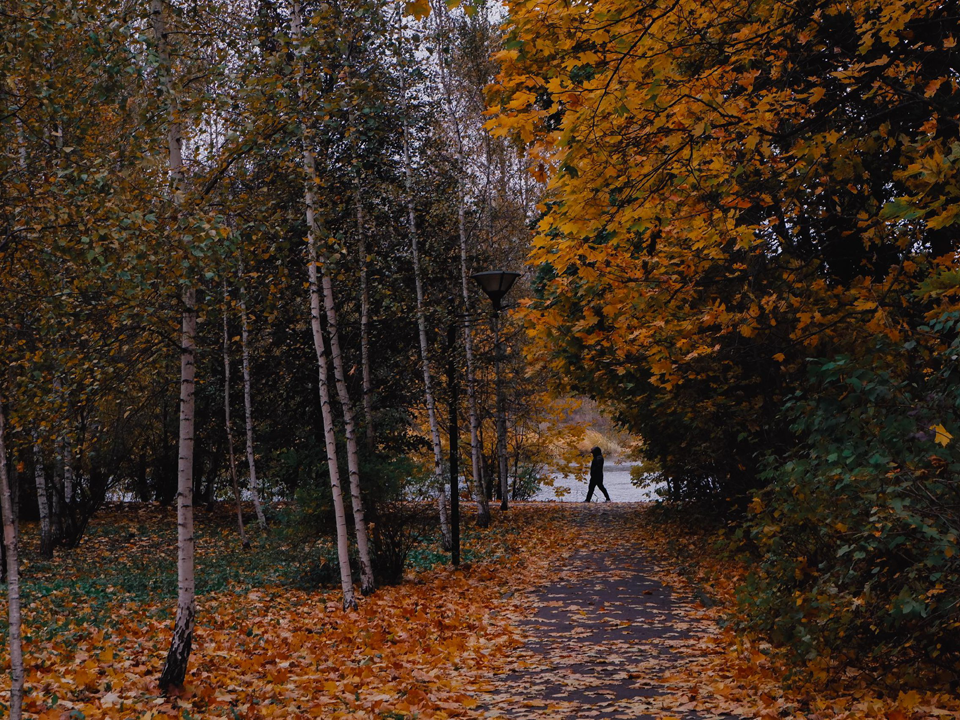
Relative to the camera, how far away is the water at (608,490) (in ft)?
125

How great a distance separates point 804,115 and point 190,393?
5626mm

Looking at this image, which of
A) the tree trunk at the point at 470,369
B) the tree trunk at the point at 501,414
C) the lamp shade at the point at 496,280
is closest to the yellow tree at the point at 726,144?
the lamp shade at the point at 496,280

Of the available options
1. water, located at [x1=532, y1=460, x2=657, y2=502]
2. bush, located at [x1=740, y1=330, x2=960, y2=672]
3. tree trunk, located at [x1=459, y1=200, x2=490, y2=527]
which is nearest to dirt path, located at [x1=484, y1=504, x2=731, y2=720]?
bush, located at [x1=740, y1=330, x2=960, y2=672]

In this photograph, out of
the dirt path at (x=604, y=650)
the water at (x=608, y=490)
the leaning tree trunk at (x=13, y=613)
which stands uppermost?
the leaning tree trunk at (x=13, y=613)

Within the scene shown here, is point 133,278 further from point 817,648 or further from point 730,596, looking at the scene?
point 730,596

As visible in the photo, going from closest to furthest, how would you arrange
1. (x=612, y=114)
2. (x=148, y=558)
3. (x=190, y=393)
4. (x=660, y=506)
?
(x=612, y=114) < (x=190, y=393) < (x=148, y=558) < (x=660, y=506)

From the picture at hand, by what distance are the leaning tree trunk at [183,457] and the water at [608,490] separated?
87.8ft

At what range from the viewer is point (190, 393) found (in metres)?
6.36

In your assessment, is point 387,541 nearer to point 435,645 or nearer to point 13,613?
point 435,645

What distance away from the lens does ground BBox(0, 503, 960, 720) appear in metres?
5.50

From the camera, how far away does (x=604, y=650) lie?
732 centimetres

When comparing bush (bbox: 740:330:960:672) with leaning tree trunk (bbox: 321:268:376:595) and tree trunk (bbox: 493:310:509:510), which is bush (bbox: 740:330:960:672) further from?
tree trunk (bbox: 493:310:509:510)

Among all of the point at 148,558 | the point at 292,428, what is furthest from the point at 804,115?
the point at 292,428

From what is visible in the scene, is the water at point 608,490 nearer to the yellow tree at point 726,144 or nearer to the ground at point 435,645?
the ground at point 435,645
